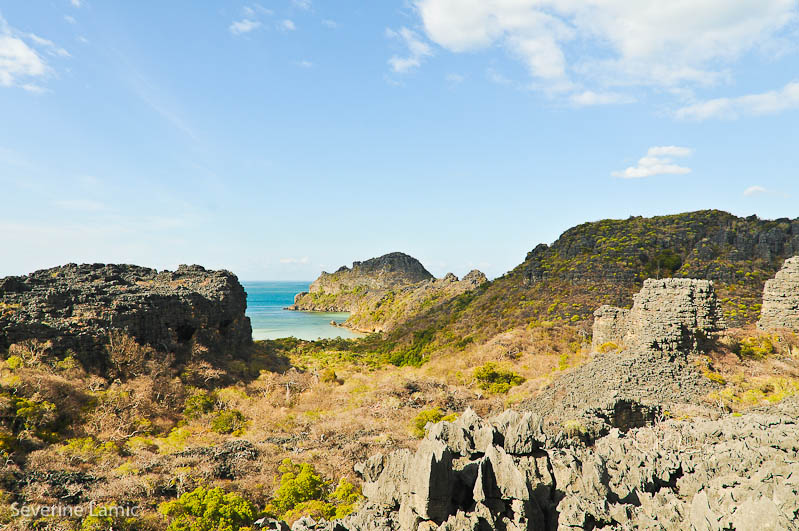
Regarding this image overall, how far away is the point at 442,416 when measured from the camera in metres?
25.8

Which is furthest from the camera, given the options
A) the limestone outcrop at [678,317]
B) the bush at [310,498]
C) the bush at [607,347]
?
the bush at [607,347]

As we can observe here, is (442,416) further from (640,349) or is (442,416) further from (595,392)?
(640,349)

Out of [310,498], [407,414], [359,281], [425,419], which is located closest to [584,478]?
[310,498]

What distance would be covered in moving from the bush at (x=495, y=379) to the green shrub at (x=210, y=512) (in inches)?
854

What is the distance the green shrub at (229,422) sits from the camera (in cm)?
2511

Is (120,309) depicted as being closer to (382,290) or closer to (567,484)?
(567,484)

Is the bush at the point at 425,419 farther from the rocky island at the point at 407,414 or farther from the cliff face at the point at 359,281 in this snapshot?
the cliff face at the point at 359,281

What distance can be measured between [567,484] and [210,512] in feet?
38.4

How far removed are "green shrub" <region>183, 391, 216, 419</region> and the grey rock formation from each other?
3906 cm

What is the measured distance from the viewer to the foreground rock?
9.09 metres

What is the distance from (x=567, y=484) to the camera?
37.3ft

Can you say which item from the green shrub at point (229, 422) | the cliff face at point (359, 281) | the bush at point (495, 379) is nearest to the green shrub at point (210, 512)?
the green shrub at point (229, 422)

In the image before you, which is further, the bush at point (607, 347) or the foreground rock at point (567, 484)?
the bush at point (607, 347)

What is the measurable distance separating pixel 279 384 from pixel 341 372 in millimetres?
9653
